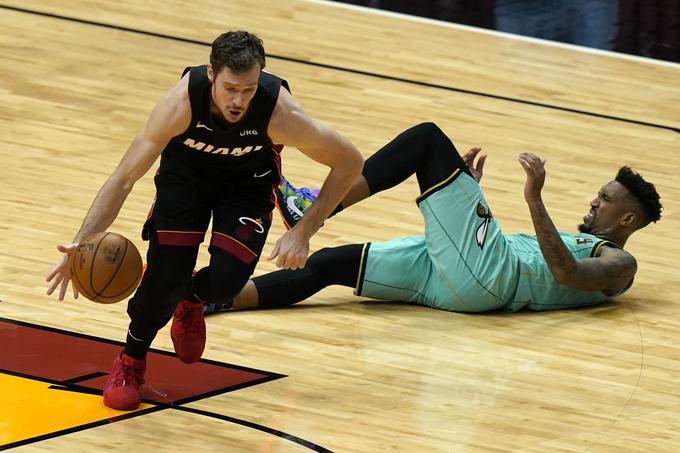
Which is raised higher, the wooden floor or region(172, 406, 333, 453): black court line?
the wooden floor

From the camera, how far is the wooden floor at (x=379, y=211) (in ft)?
16.1

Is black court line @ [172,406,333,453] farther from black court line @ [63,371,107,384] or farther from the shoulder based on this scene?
the shoulder

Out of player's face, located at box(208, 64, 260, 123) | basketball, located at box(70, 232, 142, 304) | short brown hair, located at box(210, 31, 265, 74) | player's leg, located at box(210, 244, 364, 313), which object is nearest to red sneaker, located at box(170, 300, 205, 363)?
basketball, located at box(70, 232, 142, 304)

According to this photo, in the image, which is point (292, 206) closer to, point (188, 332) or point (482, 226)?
point (482, 226)

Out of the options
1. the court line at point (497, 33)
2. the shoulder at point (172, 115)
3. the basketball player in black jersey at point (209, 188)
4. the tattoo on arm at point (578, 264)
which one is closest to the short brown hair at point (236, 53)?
the basketball player in black jersey at point (209, 188)

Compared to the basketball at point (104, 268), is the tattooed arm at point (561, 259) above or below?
above

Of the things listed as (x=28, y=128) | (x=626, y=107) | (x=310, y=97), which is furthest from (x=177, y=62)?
(x=626, y=107)

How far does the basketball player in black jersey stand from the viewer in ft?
14.9

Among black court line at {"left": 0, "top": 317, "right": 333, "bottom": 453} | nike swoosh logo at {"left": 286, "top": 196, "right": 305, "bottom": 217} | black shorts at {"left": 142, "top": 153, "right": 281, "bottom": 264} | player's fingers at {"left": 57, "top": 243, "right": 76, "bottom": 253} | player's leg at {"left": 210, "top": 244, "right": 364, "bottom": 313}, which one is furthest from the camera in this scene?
nike swoosh logo at {"left": 286, "top": 196, "right": 305, "bottom": 217}

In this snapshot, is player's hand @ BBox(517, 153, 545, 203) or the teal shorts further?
the teal shorts

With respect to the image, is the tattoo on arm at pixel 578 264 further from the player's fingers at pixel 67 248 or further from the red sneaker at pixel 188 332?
the player's fingers at pixel 67 248

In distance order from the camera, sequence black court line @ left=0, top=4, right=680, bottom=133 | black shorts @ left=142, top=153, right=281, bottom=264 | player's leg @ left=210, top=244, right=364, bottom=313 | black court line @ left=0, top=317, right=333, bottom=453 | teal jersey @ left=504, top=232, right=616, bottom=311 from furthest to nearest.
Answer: black court line @ left=0, top=4, right=680, bottom=133
teal jersey @ left=504, top=232, right=616, bottom=311
player's leg @ left=210, top=244, right=364, bottom=313
black shorts @ left=142, top=153, right=281, bottom=264
black court line @ left=0, top=317, right=333, bottom=453

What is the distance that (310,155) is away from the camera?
4.86m

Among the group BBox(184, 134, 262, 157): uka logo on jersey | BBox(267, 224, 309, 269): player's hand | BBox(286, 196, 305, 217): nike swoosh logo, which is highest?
BBox(184, 134, 262, 157): uka logo on jersey
